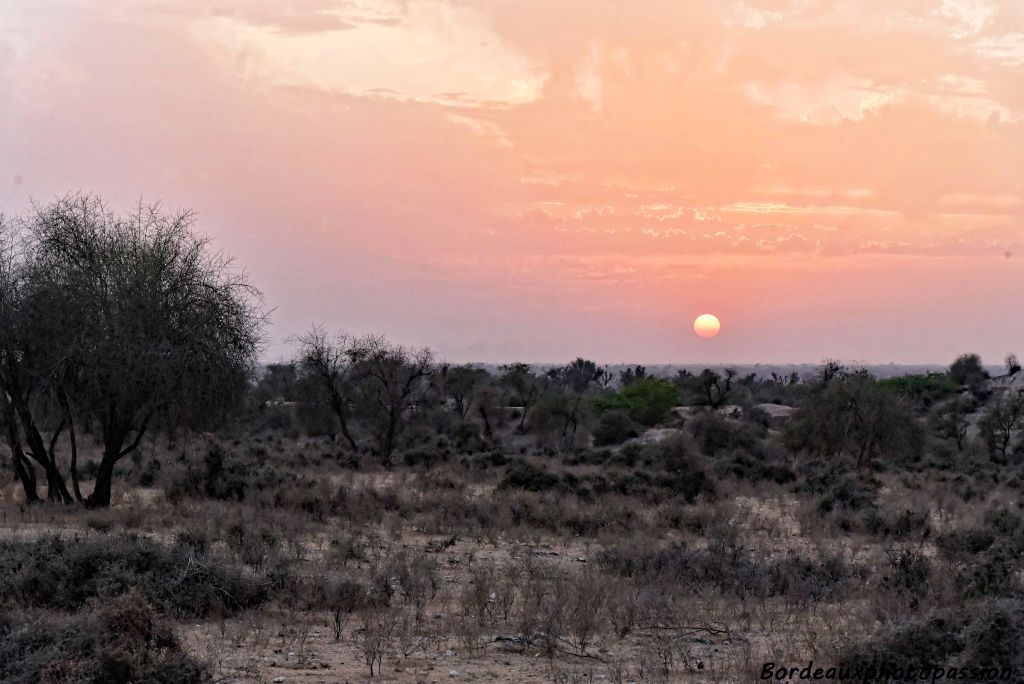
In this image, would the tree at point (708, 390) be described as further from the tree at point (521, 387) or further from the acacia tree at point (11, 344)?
the acacia tree at point (11, 344)

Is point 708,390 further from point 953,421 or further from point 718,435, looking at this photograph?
point 718,435

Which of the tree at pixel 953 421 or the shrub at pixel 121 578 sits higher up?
the shrub at pixel 121 578

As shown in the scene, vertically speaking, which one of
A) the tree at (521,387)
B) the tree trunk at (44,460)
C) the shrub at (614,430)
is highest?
the tree at (521,387)

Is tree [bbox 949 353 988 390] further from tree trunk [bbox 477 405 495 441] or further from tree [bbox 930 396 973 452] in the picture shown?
tree trunk [bbox 477 405 495 441]

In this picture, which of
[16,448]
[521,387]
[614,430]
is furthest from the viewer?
[521,387]

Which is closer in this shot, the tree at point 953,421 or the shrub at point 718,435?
the shrub at point 718,435

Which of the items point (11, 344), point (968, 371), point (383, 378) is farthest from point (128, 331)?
point (968, 371)

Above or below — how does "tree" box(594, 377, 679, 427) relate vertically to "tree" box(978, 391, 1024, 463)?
above

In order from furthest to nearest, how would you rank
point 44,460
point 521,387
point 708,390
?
point 708,390, point 521,387, point 44,460

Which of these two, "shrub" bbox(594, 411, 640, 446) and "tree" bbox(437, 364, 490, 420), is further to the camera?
"tree" bbox(437, 364, 490, 420)

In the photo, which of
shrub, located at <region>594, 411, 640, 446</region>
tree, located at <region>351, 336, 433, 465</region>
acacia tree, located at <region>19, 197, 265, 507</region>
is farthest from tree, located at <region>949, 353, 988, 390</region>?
acacia tree, located at <region>19, 197, 265, 507</region>

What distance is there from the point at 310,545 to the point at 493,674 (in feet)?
26.9

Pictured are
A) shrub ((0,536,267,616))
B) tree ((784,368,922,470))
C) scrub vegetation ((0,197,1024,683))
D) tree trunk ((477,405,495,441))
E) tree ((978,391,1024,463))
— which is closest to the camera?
scrub vegetation ((0,197,1024,683))

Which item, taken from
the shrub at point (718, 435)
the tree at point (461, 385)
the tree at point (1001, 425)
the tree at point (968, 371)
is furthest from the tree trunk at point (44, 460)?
the tree at point (968, 371)
